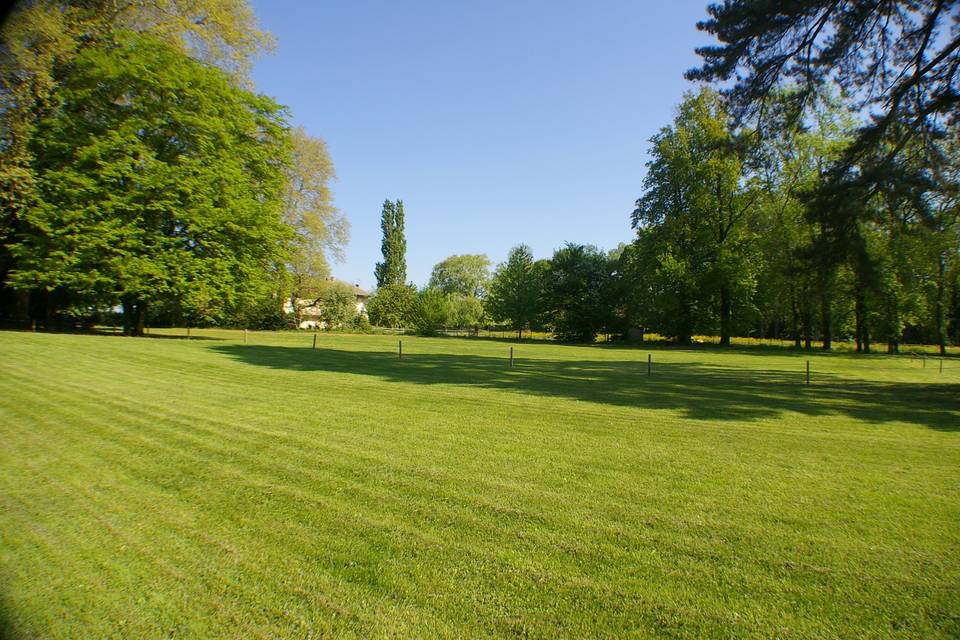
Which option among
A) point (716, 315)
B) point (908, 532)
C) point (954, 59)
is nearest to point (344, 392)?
point (908, 532)

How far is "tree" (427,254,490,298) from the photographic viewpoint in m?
115

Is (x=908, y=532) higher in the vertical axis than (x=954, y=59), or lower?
lower

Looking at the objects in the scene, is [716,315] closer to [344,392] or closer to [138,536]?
[344,392]

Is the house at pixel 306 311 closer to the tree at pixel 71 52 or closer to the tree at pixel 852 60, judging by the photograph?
the tree at pixel 71 52

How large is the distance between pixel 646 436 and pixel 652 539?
4.08 metres

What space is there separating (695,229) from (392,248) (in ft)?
163

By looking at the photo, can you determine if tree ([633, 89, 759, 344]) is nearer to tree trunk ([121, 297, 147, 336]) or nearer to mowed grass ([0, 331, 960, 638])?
mowed grass ([0, 331, 960, 638])

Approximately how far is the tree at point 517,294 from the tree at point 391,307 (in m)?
12.2

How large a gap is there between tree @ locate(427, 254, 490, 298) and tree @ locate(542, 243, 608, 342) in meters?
59.3

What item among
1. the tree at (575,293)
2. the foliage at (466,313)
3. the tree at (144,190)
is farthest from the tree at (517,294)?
the tree at (144,190)

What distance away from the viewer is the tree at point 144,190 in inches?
890

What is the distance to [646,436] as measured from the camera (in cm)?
796

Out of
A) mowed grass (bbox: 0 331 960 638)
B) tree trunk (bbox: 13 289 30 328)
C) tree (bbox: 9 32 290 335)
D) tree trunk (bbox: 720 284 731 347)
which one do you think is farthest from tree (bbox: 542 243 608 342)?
tree trunk (bbox: 13 289 30 328)

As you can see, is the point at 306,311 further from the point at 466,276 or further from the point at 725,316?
the point at 466,276
